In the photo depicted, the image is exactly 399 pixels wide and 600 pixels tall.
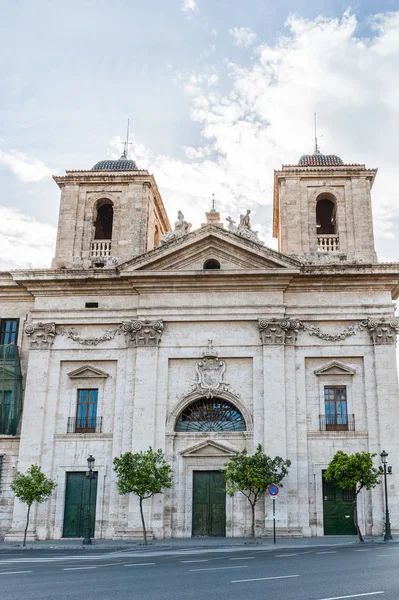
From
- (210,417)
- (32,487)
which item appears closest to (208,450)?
(210,417)

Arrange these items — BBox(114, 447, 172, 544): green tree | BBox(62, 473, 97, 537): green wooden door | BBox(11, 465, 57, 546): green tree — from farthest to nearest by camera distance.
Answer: BBox(62, 473, 97, 537): green wooden door < BBox(11, 465, 57, 546): green tree < BBox(114, 447, 172, 544): green tree

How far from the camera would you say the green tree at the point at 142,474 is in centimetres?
2833

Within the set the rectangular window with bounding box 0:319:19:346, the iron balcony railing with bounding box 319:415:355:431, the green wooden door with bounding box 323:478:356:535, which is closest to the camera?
the green wooden door with bounding box 323:478:356:535

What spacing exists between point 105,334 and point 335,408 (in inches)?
465

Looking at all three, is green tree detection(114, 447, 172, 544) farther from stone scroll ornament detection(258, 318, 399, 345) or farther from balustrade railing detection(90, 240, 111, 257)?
balustrade railing detection(90, 240, 111, 257)

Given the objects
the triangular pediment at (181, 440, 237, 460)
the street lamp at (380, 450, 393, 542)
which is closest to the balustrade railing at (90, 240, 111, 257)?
the triangular pediment at (181, 440, 237, 460)

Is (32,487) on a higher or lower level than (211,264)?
lower

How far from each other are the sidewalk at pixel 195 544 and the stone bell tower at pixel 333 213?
14118 millimetres

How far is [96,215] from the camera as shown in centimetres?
3794

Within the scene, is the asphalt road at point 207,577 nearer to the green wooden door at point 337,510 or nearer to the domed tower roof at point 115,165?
the green wooden door at point 337,510

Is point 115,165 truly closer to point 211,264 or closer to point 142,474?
point 211,264

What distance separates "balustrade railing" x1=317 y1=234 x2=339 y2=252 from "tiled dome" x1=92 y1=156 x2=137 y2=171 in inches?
449

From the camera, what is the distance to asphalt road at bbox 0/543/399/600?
11.6 meters

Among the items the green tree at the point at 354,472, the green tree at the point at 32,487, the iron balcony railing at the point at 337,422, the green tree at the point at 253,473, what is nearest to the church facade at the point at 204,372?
the iron balcony railing at the point at 337,422
